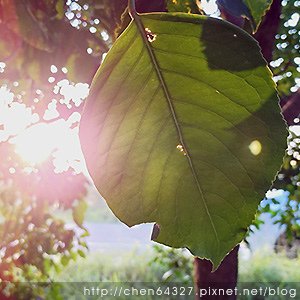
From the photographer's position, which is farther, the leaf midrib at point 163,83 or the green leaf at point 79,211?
the green leaf at point 79,211

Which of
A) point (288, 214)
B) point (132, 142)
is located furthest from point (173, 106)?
point (288, 214)

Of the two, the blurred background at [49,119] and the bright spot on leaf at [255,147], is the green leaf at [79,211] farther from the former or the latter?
the bright spot on leaf at [255,147]

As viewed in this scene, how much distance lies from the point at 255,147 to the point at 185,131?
5cm

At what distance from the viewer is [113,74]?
0.37 meters

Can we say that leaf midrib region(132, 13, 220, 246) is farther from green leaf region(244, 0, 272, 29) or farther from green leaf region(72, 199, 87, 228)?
green leaf region(72, 199, 87, 228)

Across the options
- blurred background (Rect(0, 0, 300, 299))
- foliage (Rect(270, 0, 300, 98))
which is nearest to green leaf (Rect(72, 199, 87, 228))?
blurred background (Rect(0, 0, 300, 299))

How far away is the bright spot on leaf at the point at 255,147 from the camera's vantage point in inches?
13.8

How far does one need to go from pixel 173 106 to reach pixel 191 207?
0.24ft

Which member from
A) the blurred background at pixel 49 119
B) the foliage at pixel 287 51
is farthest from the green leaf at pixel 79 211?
the foliage at pixel 287 51

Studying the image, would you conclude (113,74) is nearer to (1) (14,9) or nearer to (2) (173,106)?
(2) (173,106)

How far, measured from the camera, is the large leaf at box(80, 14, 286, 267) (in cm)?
35

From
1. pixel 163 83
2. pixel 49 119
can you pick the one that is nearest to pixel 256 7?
pixel 163 83

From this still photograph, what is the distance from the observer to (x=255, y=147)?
0.35 metres

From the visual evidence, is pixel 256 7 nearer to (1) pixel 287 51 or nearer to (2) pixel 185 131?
(2) pixel 185 131
